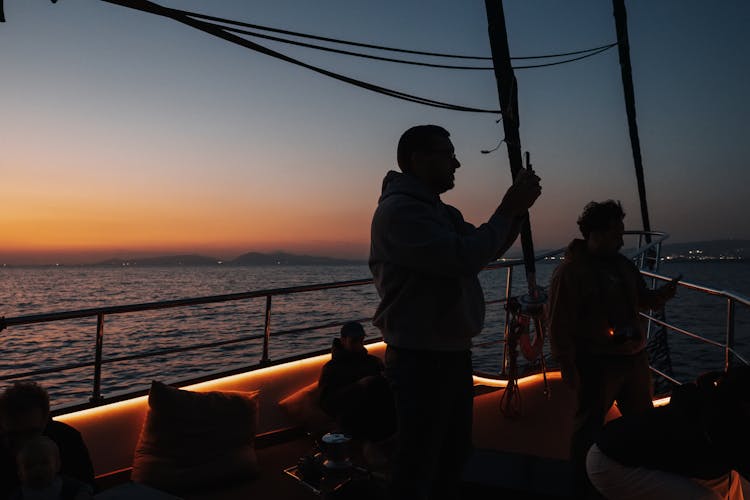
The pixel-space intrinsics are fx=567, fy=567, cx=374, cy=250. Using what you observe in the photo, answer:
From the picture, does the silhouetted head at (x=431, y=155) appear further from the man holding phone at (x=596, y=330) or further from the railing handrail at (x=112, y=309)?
the railing handrail at (x=112, y=309)

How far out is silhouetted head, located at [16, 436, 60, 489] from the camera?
5.73ft

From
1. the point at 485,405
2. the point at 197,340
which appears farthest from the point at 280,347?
the point at 485,405

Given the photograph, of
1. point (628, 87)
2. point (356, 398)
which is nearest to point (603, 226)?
point (356, 398)

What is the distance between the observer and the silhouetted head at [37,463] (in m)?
1.75

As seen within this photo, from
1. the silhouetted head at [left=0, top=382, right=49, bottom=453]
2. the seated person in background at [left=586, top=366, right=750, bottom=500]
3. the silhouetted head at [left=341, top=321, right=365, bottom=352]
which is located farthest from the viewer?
the silhouetted head at [left=341, top=321, right=365, bottom=352]

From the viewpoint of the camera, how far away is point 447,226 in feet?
5.15

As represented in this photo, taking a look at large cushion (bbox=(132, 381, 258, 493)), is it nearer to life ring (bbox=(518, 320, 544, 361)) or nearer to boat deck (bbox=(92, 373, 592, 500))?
boat deck (bbox=(92, 373, 592, 500))

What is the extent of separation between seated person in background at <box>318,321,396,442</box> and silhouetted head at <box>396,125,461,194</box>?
1351mm

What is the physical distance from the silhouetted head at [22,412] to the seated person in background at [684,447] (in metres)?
1.95

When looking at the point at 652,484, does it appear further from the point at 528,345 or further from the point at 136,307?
the point at 136,307

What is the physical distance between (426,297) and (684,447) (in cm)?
98

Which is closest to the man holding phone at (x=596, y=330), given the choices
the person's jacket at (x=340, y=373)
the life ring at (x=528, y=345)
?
the life ring at (x=528, y=345)

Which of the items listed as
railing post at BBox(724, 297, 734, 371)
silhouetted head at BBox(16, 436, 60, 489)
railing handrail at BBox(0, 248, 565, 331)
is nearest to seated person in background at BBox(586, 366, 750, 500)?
railing post at BBox(724, 297, 734, 371)

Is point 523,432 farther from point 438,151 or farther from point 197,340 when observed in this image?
point 197,340
